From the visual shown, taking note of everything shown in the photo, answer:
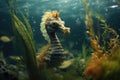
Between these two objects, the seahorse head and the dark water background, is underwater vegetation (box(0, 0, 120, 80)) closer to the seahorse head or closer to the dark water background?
the seahorse head

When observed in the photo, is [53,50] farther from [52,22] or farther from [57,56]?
[52,22]

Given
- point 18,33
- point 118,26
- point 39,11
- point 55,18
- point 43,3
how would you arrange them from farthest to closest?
point 39,11 < point 43,3 < point 118,26 < point 55,18 < point 18,33

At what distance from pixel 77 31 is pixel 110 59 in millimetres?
16105

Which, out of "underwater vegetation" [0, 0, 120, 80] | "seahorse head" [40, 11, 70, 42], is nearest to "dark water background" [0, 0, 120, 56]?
"seahorse head" [40, 11, 70, 42]

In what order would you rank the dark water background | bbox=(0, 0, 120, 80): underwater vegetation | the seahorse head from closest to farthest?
bbox=(0, 0, 120, 80): underwater vegetation
the seahorse head
the dark water background

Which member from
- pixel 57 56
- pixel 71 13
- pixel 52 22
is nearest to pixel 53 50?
pixel 57 56

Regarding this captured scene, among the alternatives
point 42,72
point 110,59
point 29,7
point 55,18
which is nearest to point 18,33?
point 42,72

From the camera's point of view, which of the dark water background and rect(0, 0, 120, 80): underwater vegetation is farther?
the dark water background

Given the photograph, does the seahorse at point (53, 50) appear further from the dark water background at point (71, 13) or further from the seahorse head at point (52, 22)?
the dark water background at point (71, 13)

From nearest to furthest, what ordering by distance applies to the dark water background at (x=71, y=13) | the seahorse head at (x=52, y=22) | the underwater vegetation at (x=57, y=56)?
the underwater vegetation at (x=57, y=56) → the seahorse head at (x=52, y=22) → the dark water background at (x=71, y=13)

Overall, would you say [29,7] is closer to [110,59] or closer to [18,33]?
[18,33]

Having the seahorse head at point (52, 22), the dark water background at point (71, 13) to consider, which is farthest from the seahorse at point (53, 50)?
the dark water background at point (71, 13)

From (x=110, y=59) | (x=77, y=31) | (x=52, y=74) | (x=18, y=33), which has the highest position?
(x=18, y=33)

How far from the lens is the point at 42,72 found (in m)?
6.12
